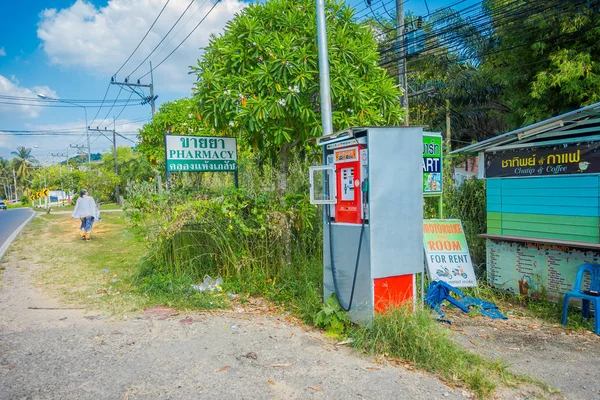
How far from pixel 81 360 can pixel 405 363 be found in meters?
3.04

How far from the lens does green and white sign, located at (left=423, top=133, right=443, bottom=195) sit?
6.75m

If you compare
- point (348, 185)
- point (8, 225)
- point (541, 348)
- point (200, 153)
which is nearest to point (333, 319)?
point (348, 185)

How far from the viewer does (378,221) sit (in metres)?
4.72

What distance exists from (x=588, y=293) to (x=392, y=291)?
2494 millimetres

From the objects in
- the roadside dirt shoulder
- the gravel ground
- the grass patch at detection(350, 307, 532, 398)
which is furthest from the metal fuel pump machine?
the roadside dirt shoulder

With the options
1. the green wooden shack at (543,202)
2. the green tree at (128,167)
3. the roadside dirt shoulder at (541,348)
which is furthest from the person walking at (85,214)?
the roadside dirt shoulder at (541,348)

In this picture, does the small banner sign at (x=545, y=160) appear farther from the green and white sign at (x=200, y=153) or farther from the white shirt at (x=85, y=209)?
the white shirt at (x=85, y=209)

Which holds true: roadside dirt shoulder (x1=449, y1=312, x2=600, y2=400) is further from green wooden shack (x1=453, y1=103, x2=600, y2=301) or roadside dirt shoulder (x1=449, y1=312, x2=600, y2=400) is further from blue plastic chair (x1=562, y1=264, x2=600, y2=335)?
green wooden shack (x1=453, y1=103, x2=600, y2=301)

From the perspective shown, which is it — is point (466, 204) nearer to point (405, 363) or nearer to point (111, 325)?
point (405, 363)

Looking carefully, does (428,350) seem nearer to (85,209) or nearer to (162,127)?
(162,127)

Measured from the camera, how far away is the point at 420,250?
16.3 feet

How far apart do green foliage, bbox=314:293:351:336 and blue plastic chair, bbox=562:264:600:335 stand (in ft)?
8.93

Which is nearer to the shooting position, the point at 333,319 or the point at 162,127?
the point at 333,319

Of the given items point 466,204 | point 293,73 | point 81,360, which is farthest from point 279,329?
point 466,204
